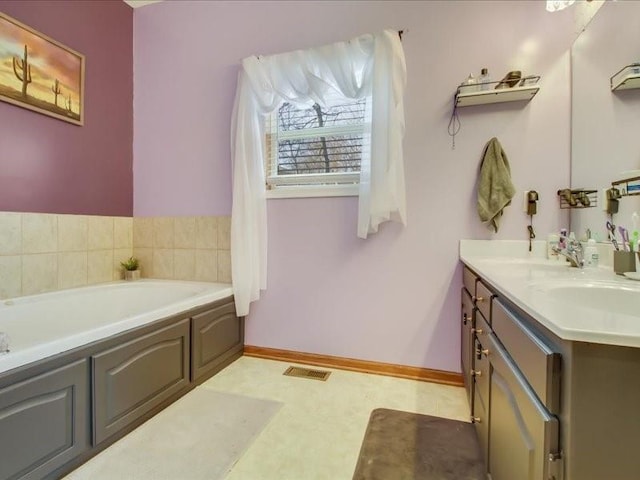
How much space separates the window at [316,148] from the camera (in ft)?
7.70

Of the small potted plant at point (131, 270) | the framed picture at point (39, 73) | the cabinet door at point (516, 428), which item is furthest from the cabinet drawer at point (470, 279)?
the framed picture at point (39, 73)

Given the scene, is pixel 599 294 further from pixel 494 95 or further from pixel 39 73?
pixel 39 73

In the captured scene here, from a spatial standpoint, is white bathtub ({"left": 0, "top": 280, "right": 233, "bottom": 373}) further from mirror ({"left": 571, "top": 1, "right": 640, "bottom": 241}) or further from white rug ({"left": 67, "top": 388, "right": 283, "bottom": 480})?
mirror ({"left": 571, "top": 1, "right": 640, "bottom": 241})

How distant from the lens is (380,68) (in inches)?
81.6

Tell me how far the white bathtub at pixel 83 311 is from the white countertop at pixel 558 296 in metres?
1.61

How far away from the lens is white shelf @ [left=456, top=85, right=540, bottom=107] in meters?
1.85

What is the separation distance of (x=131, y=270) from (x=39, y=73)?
147 centimetres

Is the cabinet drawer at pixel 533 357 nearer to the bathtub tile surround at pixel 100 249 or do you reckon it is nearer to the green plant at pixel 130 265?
the bathtub tile surround at pixel 100 249

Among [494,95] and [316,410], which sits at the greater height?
[494,95]

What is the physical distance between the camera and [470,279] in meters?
1.76

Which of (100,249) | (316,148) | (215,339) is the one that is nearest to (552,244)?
(316,148)

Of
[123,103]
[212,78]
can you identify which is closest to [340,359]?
[212,78]

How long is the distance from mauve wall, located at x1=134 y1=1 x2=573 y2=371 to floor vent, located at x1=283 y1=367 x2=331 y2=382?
0.53 ft

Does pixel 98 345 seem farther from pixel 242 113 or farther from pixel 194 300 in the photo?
pixel 242 113
